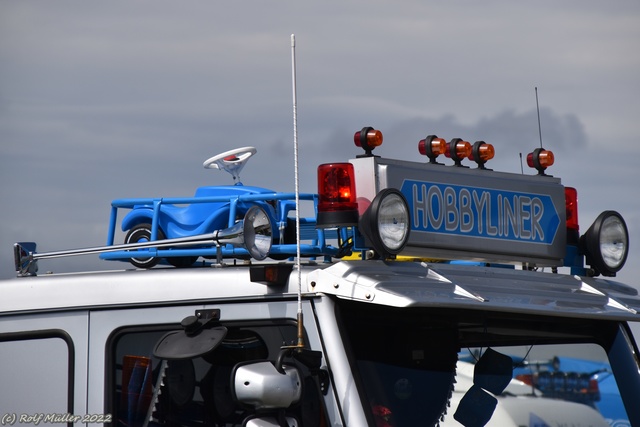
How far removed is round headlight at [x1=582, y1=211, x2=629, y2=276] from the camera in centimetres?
538

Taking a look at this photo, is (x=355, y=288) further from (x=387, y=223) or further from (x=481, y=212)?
(x=481, y=212)

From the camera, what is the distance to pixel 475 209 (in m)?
4.96

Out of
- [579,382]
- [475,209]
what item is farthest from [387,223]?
[579,382]

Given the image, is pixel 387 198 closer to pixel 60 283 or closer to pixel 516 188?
pixel 516 188

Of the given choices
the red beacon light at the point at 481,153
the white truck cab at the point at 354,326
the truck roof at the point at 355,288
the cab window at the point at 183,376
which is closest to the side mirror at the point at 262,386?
the white truck cab at the point at 354,326

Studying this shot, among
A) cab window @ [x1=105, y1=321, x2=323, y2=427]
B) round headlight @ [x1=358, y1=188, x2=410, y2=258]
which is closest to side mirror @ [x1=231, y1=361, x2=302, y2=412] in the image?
cab window @ [x1=105, y1=321, x2=323, y2=427]

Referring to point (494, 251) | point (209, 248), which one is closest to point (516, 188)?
point (494, 251)

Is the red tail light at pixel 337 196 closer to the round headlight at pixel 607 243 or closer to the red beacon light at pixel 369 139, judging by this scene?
the red beacon light at pixel 369 139

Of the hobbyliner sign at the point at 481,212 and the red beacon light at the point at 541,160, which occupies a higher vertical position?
the red beacon light at the point at 541,160

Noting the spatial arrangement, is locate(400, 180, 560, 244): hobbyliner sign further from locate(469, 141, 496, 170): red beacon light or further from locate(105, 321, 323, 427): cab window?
locate(105, 321, 323, 427): cab window

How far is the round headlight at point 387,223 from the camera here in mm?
4453

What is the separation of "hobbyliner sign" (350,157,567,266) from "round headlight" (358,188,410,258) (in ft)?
0.38

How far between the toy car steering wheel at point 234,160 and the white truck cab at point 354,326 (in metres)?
0.63

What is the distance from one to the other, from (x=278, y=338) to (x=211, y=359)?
0.96 feet
